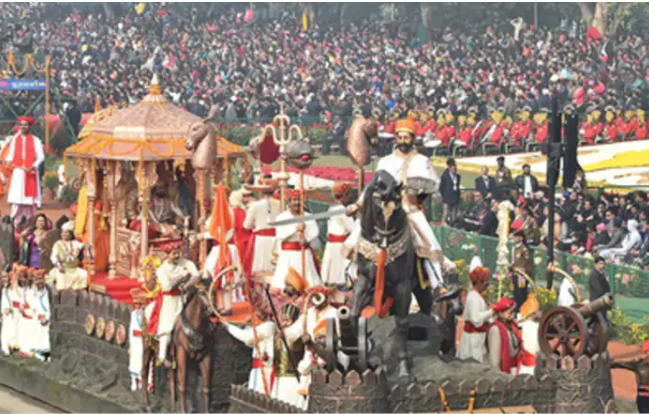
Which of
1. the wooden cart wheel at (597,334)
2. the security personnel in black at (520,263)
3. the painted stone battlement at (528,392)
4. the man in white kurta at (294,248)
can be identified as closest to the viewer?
the painted stone battlement at (528,392)

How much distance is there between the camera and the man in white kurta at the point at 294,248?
22.8 metres

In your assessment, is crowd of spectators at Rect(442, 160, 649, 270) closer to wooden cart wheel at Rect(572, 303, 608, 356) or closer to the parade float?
the parade float

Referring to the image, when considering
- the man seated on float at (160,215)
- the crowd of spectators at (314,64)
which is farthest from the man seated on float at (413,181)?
the crowd of spectators at (314,64)

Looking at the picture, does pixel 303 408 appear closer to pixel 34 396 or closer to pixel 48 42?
pixel 34 396

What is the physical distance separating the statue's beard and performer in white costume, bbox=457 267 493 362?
1688mm

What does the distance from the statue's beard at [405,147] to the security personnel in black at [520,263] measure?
615 cm

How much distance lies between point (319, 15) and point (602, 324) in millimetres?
48712

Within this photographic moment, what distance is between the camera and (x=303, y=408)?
1759 cm

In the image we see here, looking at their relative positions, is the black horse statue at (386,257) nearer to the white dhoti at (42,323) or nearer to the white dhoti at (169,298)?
the white dhoti at (169,298)

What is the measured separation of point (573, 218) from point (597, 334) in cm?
1301

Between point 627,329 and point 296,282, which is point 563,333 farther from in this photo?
point 627,329

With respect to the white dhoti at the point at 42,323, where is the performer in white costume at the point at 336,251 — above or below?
above

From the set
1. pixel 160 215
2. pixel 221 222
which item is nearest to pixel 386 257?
pixel 221 222

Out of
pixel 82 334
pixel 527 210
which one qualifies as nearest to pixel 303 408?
pixel 82 334
